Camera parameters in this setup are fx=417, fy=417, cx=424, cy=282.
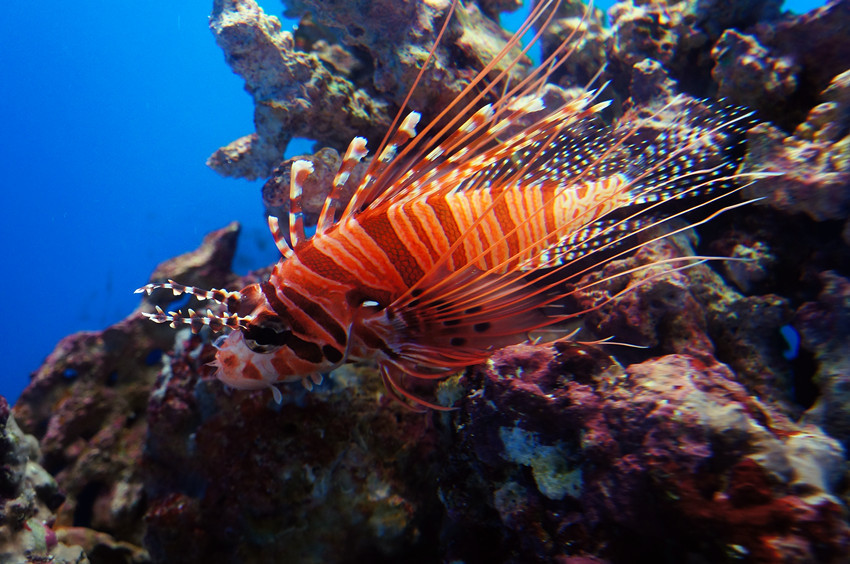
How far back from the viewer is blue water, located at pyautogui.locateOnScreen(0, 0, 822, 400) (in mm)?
21828

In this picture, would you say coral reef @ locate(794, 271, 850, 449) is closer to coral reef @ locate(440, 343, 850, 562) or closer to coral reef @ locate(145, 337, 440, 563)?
coral reef @ locate(440, 343, 850, 562)

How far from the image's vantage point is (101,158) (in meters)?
24.6

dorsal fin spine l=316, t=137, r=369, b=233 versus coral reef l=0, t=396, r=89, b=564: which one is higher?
dorsal fin spine l=316, t=137, r=369, b=233

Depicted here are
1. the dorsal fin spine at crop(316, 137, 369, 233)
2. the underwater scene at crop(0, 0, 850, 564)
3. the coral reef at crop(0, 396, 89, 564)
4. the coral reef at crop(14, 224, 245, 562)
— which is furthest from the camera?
the coral reef at crop(14, 224, 245, 562)

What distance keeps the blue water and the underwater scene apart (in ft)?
52.5

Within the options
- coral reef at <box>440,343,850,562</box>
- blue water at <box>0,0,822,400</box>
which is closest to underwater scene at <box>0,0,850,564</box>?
coral reef at <box>440,343,850,562</box>

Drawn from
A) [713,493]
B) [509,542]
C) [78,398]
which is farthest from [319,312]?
[78,398]

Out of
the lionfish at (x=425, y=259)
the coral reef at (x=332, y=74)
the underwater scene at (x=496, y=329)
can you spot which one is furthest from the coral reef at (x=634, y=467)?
the coral reef at (x=332, y=74)

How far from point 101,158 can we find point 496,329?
30896 millimetres

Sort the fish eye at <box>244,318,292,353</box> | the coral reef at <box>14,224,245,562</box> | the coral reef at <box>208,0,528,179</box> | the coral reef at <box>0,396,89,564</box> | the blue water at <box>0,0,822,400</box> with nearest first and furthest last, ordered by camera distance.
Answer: the fish eye at <box>244,318,292,353</box>, the coral reef at <box>0,396,89,564</box>, the coral reef at <box>208,0,528,179</box>, the coral reef at <box>14,224,245,562</box>, the blue water at <box>0,0,822,400</box>

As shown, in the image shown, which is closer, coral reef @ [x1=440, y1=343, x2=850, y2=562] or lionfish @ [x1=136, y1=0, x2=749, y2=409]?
coral reef @ [x1=440, y1=343, x2=850, y2=562]

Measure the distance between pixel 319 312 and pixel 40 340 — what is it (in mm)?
29014

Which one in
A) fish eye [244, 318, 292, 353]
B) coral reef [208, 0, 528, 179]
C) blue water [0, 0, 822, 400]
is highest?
blue water [0, 0, 822, 400]

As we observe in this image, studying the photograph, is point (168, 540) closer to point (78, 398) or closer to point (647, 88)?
point (78, 398)
